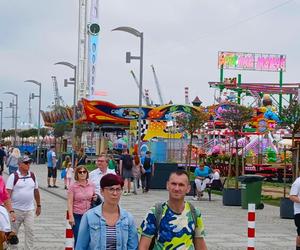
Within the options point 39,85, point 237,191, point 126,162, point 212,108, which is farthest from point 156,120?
point 237,191

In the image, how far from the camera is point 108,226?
5.07 m

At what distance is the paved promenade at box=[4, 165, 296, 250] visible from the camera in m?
12.4

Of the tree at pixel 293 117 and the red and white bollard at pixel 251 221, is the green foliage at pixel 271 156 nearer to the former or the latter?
the tree at pixel 293 117

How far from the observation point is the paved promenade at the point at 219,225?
40.8 feet

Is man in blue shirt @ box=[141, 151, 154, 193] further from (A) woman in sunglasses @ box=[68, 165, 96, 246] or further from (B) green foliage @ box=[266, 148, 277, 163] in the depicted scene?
(A) woman in sunglasses @ box=[68, 165, 96, 246]

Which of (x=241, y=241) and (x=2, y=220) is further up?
(x=2, y=220)

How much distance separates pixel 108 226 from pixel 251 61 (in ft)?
242

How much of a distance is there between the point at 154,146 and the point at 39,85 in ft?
43.2

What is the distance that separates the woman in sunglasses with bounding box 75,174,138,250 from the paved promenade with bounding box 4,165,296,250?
629 cm

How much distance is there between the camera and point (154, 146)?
39.8 m

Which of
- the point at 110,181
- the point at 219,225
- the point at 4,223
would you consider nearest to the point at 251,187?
the point at 219,225

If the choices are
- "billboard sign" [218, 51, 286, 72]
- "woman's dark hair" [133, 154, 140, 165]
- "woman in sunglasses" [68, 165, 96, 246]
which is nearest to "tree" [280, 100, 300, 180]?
"woman's dark hair" [133, 154, 140, 165]

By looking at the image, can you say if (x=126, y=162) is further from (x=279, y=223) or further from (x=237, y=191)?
(x=279, y=223)

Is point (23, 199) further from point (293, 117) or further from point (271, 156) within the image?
point (271, 156)
